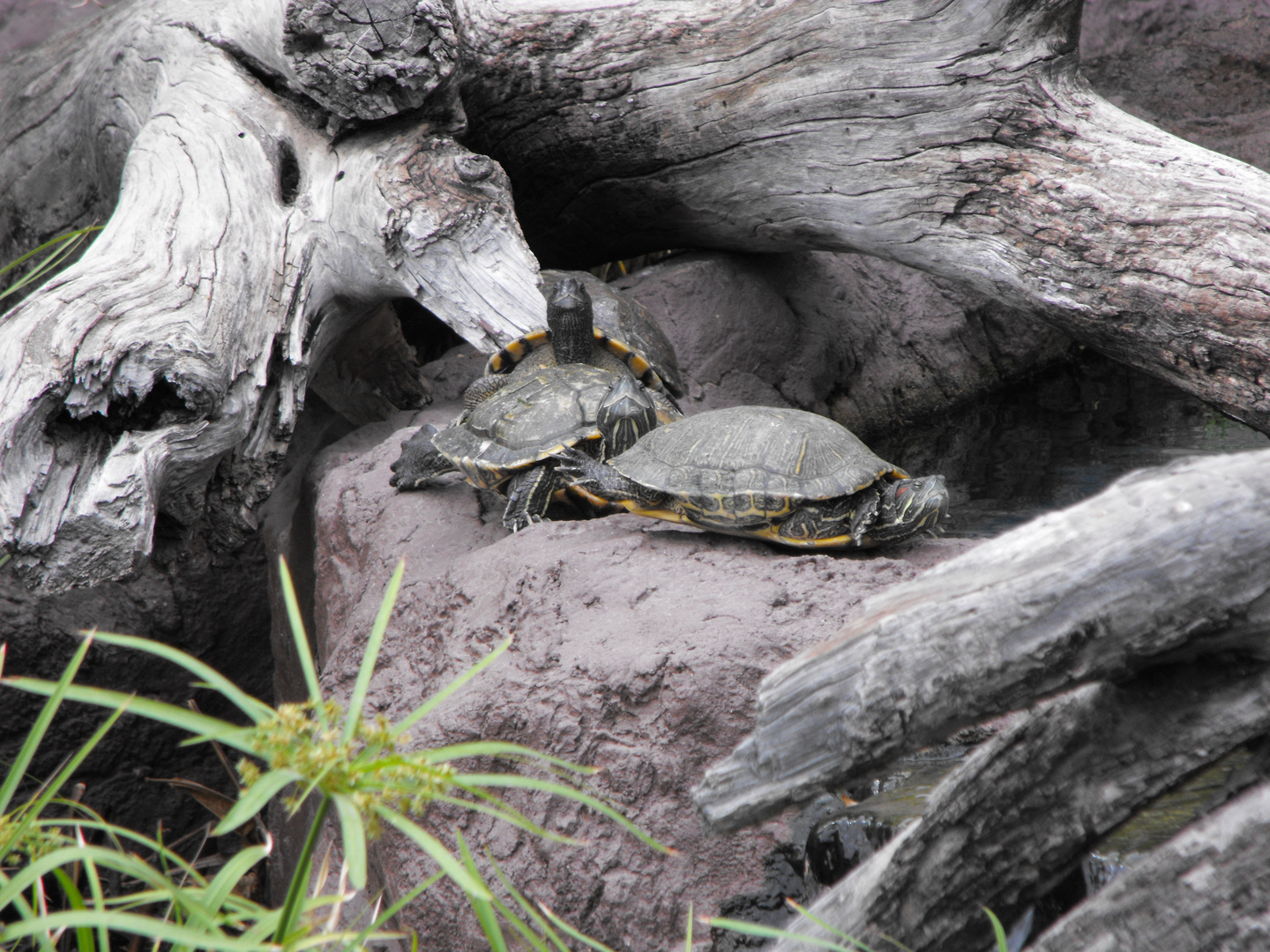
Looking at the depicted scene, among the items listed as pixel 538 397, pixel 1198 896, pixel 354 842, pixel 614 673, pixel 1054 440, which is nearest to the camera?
pixel 354 842

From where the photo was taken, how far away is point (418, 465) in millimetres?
3414

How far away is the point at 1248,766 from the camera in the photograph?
1.26 m

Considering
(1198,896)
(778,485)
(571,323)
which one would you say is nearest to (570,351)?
(571,323)

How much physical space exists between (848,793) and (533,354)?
212cm

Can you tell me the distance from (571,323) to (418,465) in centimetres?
75

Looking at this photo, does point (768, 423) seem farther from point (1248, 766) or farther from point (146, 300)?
point (146, 300)

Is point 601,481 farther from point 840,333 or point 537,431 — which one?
point 840,333

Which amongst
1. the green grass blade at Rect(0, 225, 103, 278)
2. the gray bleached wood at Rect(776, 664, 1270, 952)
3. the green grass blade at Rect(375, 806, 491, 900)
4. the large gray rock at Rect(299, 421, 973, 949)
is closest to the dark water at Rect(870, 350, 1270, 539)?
the large gray rock at Rect(299, 421, 973, 949)

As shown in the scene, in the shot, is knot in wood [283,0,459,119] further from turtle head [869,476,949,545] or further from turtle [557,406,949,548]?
turtle head [869,476,949,545]

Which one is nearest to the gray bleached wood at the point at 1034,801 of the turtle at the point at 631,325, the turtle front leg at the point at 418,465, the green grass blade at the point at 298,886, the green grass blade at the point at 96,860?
the green grass blade at the point at 298,886

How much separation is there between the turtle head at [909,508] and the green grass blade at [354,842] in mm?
1966

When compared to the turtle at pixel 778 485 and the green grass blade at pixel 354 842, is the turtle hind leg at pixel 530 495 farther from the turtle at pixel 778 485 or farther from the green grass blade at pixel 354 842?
the green grass blade at pixel 354 842

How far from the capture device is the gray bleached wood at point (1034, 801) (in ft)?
4.27

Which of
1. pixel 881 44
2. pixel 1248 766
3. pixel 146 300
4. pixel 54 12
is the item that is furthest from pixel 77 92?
pixel 1248 766
